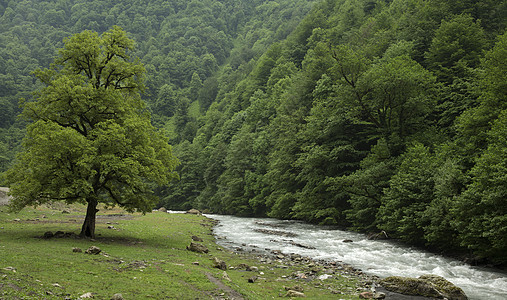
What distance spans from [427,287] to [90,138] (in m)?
23.4

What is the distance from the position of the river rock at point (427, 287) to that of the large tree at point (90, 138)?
Answer: 54.7 ft

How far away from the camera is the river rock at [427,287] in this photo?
15617mm

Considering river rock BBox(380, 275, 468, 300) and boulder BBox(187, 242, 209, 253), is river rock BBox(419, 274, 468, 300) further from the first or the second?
boulder BBox(187, 242, 209, 253)

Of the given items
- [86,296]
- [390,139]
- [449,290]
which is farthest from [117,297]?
[390,139]

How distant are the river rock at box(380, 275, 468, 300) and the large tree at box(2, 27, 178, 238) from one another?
16.7 meters

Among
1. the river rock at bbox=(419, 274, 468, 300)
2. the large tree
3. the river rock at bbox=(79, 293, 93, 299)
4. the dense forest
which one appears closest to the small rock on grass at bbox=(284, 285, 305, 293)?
the river rock at bbox=(419, 274, 468, 300)

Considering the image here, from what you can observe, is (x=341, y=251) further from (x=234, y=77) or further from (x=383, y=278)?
(x=234, y=77)

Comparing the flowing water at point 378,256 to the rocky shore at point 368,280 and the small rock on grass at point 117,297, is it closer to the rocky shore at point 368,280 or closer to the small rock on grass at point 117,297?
the rocky shore at point 368,280

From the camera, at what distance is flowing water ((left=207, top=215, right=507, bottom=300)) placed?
18.4m

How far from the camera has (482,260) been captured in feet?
73.9

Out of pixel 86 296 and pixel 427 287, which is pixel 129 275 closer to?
pixel 86 296

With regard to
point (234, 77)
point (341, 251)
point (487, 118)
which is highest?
point (234, 77)

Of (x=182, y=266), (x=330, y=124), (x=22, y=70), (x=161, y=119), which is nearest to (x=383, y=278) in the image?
(x=182, y=266)

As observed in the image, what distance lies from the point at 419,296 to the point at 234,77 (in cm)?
15201
